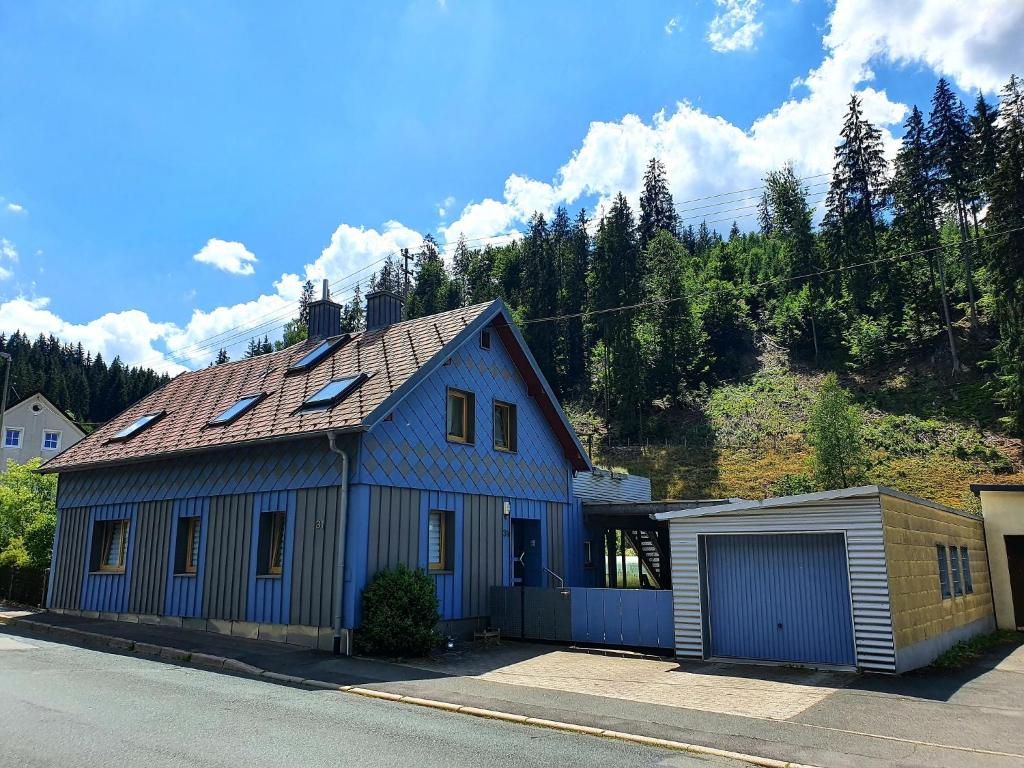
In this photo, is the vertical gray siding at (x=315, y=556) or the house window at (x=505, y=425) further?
the house window at (x=505, y=425)

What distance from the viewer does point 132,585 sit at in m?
17.6

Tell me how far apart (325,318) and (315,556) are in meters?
9.46

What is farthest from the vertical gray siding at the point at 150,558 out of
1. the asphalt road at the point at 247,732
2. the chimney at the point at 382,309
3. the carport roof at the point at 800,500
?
the carport roof at the point at 800,500

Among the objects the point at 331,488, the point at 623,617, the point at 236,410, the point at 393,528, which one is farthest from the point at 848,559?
the point at 236,410

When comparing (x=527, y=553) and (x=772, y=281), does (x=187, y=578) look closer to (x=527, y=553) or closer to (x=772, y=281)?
(x=527, y=553)

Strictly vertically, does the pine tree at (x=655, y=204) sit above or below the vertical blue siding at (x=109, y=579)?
above

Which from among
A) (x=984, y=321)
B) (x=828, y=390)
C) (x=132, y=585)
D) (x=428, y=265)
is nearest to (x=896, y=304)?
(x=984, y=321)

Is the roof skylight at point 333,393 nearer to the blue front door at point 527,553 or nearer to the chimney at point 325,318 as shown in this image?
the blue front door at point 527,553

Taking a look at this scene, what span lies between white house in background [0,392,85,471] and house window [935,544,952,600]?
60.5 m

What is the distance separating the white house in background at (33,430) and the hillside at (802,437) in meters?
43.3

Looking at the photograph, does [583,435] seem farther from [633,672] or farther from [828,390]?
[633,672]

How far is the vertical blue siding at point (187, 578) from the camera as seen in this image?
1605 centimetres

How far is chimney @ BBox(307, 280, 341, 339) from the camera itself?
21641mm

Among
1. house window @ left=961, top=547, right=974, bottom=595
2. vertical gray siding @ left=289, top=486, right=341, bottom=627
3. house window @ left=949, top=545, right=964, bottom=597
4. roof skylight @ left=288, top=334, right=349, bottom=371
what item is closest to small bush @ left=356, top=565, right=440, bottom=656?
vertical gray siding @ left=289, top=486, right=341, bottom=627
